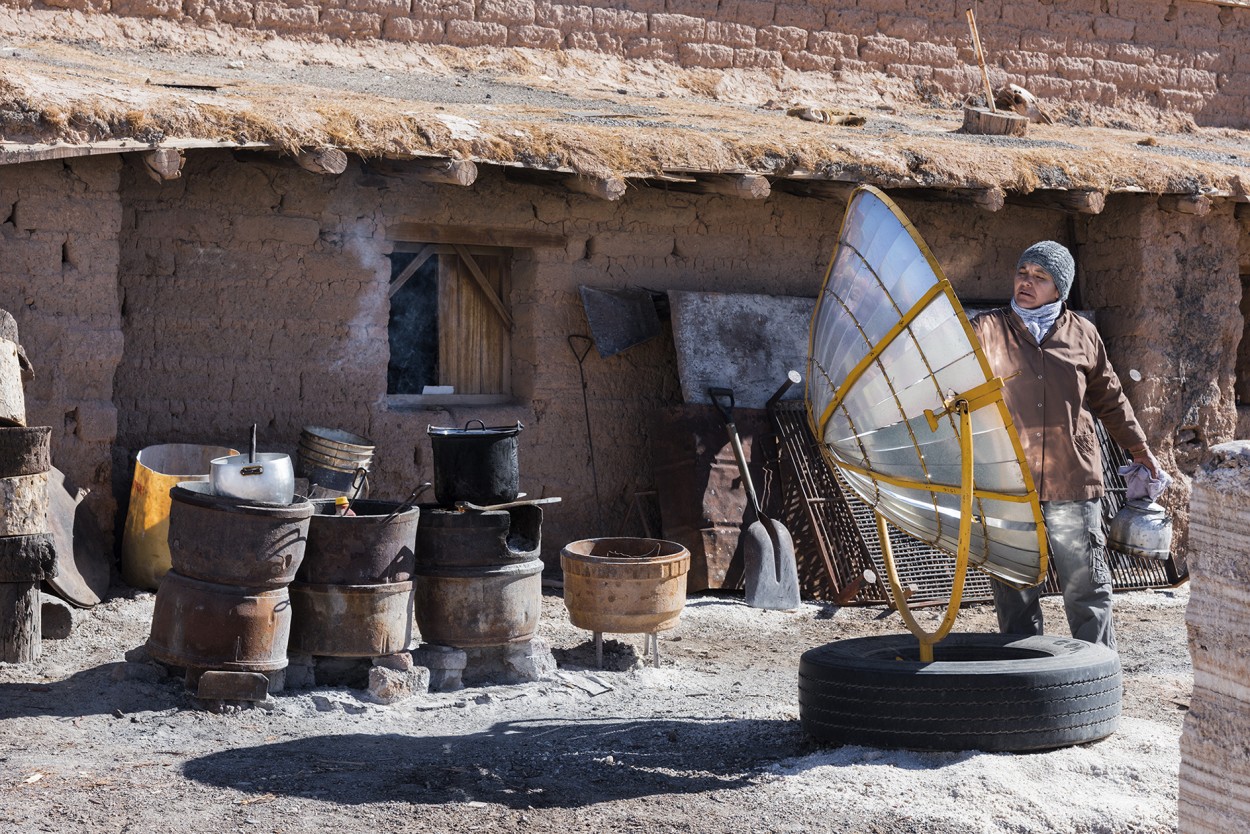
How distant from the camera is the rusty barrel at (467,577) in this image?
5.86 m

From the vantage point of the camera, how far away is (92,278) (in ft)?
23.2

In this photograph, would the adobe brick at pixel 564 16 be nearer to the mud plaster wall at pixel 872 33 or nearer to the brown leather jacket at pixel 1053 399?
the mud plaster wall at pixel 872 33

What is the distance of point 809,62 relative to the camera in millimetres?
11508

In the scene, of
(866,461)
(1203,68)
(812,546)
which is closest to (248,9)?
(812,546)

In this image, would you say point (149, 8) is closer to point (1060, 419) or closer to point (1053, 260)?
point (1053, 260)

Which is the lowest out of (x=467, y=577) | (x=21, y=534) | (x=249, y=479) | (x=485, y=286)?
(x=467, y=577)

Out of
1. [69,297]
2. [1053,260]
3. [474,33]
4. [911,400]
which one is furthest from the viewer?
[474,33]

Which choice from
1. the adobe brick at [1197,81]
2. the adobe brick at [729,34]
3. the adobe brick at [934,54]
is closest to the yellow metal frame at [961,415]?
the adobe brick at [729,34]

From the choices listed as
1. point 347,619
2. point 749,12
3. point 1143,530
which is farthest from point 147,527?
point 749,12

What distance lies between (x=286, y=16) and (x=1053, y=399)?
21.5 ft

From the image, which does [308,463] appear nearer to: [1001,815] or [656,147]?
[656,147]

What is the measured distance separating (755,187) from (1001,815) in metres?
4.49

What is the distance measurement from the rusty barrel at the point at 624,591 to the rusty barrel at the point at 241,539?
1.31 metres

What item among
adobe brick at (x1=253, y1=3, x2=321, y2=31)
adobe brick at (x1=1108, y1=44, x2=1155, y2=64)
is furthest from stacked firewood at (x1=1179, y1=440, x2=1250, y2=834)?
adobe brick at (x1=1108, y1=44, x2=1155, y2=64)
